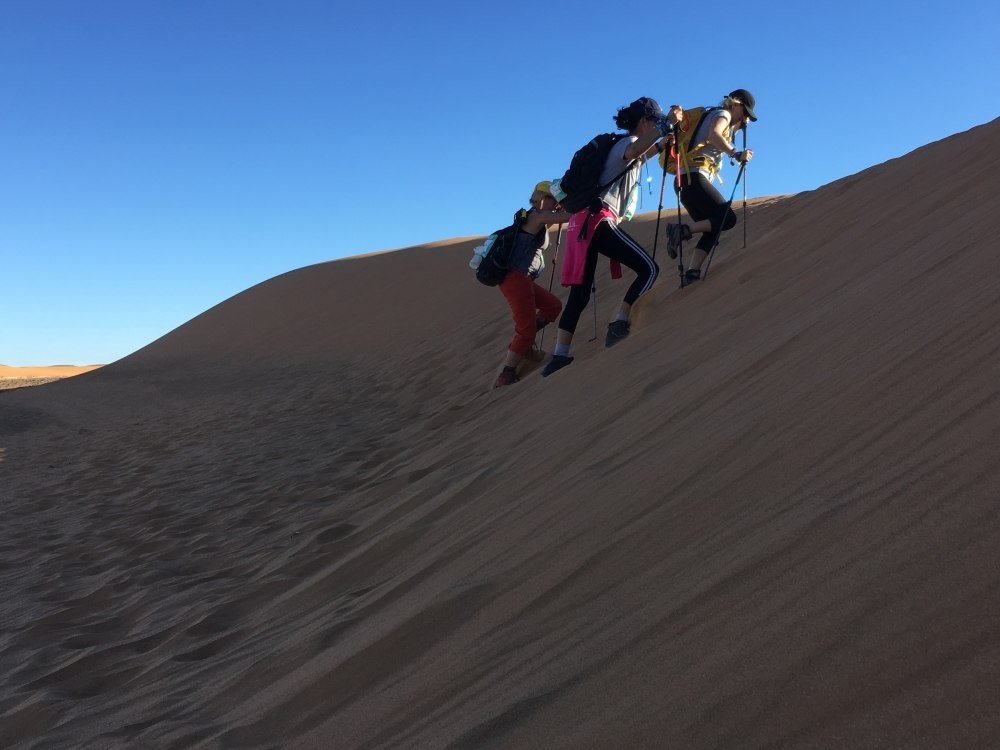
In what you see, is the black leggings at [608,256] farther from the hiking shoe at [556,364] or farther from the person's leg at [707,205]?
the person's leg at [707,205]

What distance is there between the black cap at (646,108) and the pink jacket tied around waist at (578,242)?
597 mm

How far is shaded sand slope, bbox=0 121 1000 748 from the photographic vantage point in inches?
54.4

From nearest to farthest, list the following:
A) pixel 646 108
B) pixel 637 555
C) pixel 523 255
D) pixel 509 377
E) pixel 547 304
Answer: pixel 637 555
pixel 646 108
pixel 523 255
pixel 509 377
pixel 547 304

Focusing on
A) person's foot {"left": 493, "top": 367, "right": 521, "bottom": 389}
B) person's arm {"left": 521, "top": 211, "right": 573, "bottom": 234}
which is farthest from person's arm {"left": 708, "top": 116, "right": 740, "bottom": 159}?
person's foot {"left": 493, "top": 367, "right": 521, "bottom": 389}

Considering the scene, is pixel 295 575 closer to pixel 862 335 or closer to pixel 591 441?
pixel 591 441

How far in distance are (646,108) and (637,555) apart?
150 inches

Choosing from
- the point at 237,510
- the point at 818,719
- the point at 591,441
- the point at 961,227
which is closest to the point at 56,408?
the point at 237,510

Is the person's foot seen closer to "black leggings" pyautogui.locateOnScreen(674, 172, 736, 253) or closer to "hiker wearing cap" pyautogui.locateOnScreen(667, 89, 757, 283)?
"hiker wearing cap" pyautogui.locateOnScreen(667, 89, 757, 283)

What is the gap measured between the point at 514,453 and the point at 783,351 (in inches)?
49.3

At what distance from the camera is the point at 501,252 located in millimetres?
5953

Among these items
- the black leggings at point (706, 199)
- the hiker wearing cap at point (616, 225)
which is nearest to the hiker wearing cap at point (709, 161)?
the black leggings at point (706, 199)

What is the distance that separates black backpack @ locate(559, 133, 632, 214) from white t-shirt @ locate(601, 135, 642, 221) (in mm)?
27

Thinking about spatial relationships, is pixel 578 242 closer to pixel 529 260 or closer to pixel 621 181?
pixel 621 181

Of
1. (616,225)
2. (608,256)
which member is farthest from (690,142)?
(608,256)
